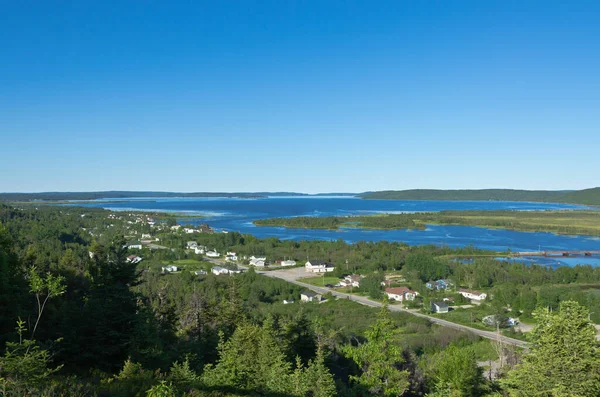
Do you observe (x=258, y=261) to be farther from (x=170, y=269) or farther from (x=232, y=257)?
(x=170, y=269)

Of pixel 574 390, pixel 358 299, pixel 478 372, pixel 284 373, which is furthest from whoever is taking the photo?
→ pixel 358 299

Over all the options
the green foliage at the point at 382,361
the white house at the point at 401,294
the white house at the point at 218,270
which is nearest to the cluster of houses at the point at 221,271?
the white house at the point at 218,270

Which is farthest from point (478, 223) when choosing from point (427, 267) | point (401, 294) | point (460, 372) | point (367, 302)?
point (460, 372)

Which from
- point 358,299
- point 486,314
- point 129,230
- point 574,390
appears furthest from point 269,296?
point 129,230

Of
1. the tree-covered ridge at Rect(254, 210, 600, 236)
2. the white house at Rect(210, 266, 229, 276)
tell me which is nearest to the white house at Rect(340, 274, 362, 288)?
the white house at Rect(210, 266, 229, 276)

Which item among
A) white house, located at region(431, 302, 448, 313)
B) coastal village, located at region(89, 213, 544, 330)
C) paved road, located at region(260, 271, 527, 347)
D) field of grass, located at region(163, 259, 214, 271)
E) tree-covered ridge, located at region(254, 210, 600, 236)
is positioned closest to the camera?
paved road, located at region(260, 271, 527, 347)

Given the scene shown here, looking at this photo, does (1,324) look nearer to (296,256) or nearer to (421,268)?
A: (421,268)

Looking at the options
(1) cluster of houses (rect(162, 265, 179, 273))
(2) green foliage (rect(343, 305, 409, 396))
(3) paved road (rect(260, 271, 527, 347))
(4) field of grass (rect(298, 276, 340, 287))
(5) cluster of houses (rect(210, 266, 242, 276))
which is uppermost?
(2) green foliage (rect(343, 305, 409, 396))

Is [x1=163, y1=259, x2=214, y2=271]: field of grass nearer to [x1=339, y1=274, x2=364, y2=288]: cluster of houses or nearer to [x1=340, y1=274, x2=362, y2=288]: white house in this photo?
[x1=339, y1=274, x2=364, y2=288]: cluster of houses
